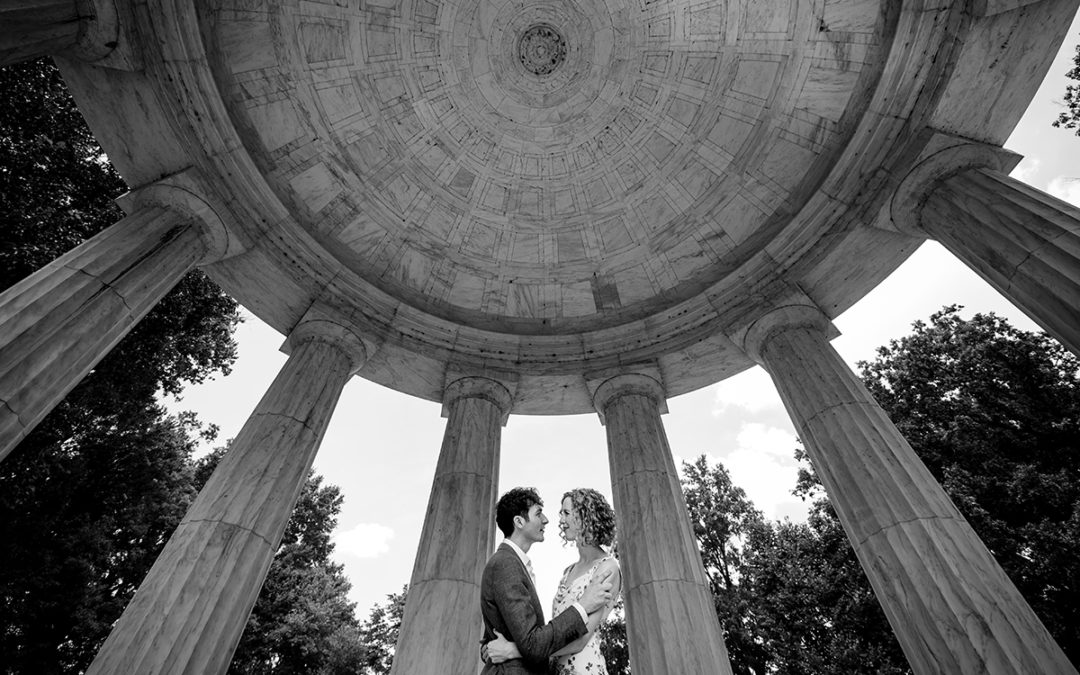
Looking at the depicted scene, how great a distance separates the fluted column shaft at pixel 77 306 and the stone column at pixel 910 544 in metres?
19.0

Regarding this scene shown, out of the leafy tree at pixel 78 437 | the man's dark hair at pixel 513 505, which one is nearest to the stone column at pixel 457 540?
the man's dark hair at pixel 513 505

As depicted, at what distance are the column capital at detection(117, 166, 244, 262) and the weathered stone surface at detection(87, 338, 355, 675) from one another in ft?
16.3

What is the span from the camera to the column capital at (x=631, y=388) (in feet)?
73.5

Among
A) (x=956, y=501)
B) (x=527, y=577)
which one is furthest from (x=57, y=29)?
(x=956, y=501)

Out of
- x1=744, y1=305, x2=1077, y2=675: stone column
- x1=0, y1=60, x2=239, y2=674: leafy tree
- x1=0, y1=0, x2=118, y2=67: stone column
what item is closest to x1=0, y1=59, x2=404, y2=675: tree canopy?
x1=0, y1=60, x2=239, y2=674: leafy tree

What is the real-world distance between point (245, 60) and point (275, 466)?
1420 centimetres

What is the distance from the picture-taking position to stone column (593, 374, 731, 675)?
47.0 feet

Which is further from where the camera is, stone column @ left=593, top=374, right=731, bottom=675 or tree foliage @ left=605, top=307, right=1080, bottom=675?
tree foliage @ left=605, top=307, right=1080, bottom=675

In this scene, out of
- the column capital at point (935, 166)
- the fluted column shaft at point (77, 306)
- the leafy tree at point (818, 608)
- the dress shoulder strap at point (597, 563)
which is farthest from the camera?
the leafy tree at point (818, 608)

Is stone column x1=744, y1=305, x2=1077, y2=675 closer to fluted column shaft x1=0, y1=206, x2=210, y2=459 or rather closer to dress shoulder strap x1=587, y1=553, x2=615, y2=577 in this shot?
dress shoulder strap x1=587, y1=553, x2=615, y2=577

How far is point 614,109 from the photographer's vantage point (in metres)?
23.3

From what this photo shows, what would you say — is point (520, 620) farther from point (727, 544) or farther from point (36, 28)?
point (727, 544)

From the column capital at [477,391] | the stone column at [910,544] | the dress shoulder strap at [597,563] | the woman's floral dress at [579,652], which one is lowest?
the woman's floral dress at [579,652]

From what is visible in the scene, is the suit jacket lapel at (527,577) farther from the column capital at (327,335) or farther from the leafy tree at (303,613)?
the leafy tree at (303,613)
